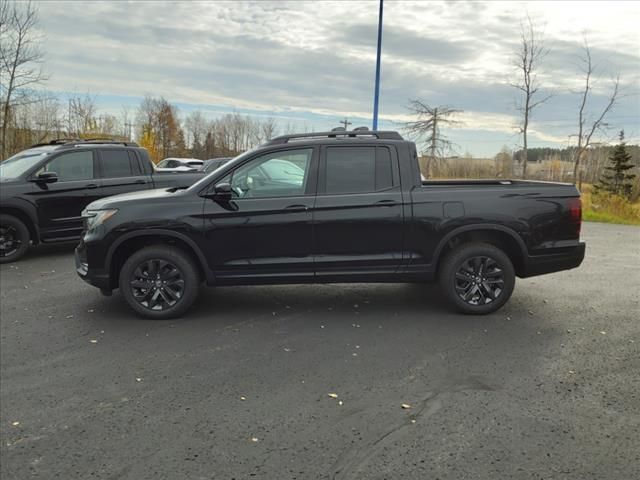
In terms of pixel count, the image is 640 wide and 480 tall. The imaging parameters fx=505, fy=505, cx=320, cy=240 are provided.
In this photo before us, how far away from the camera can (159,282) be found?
5430mm

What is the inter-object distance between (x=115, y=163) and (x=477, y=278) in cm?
700

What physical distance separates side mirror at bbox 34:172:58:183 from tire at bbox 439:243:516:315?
263 inches

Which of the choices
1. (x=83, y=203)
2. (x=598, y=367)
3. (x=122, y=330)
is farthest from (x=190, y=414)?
(x=83, y=203)

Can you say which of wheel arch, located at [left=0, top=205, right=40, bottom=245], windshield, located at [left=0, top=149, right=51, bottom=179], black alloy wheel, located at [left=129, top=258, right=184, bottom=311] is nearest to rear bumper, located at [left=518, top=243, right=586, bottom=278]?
black alloy wheel, located at [left=129, top=258, right=184, bottom=311]

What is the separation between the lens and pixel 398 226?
17.5 feet

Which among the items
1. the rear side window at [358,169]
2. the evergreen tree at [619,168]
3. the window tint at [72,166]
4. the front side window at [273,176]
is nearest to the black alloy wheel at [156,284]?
the front side window at [273,176]

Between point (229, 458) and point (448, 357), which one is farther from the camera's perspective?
point (448, 357)

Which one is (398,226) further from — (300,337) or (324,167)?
(300,337)

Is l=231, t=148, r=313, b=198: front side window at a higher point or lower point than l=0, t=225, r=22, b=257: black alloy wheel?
higher

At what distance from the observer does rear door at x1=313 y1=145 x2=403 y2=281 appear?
210 inches

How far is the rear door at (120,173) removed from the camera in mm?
9180

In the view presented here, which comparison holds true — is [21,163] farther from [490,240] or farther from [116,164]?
[490,240]

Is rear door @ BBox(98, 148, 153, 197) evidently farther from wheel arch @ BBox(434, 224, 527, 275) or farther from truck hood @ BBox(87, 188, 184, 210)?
wheel arch @ BBox(434, 224, 527, 275)

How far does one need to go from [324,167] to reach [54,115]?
1279 inches
